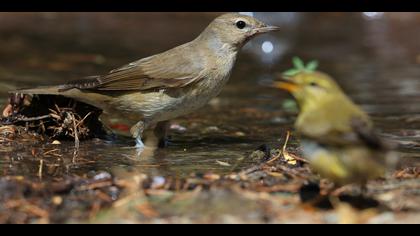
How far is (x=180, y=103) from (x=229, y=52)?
2.81 feet

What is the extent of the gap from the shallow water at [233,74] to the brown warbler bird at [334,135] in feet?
4.91

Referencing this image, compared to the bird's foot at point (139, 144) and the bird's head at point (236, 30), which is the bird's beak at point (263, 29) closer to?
the bird's head at point (236, 30)

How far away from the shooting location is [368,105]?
1012cm

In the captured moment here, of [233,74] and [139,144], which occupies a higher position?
[233,74]

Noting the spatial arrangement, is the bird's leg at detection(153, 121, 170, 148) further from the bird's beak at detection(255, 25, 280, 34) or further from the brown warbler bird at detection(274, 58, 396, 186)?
the brown warbler bird at detection(274, 58, 396, 186)

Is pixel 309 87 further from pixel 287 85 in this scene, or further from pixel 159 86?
pixel 159 86

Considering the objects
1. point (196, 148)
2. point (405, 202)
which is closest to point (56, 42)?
point (196, 148)

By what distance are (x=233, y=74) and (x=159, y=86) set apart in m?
4.84

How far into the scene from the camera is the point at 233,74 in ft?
41.2

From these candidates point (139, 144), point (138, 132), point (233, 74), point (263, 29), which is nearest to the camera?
point (139, 144)

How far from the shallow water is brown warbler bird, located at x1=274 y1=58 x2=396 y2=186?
1495 mm

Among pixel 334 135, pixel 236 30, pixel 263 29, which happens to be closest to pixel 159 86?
pixel 236 30
